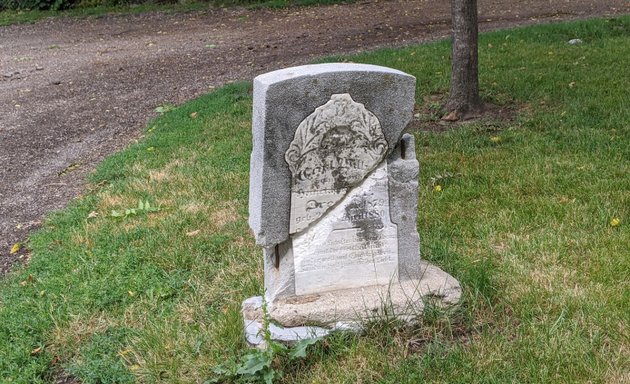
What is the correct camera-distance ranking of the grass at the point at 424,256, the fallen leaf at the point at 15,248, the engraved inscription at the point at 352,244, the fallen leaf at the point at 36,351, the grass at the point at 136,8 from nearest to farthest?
1. the grass at the point at 424,256
2. the engraved inscription at the point at 352,244
3. the fallen leaf at the point at 36,351
4. the fallen leaf at the point at 15,248
5. the grass at the point at 136,8

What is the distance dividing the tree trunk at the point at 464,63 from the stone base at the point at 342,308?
384 cm

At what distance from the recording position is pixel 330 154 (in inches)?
133

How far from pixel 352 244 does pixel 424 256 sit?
0.74 metres

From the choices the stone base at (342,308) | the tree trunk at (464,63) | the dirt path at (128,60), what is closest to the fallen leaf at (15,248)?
the dirt path at (128,60)

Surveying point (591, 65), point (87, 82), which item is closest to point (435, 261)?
point (591, 65)

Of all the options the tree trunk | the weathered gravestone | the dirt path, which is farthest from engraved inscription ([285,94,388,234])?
the tree trunk

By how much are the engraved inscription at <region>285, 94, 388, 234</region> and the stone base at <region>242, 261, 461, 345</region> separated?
1.29ft

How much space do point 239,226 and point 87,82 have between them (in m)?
7.09

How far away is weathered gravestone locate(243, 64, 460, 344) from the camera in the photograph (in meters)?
3.26

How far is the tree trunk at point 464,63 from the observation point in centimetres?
695

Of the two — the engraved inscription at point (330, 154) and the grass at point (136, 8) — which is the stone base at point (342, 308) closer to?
the engraved inscription at point (330, 154)

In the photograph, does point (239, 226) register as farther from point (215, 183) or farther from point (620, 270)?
point (620, 270)

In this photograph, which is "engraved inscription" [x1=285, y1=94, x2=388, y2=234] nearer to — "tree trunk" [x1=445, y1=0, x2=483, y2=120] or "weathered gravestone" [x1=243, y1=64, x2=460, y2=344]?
"weathered gravestone" [x1=243, y1=64, x2=460, y2=344]

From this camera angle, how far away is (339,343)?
329 cm
